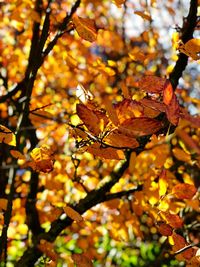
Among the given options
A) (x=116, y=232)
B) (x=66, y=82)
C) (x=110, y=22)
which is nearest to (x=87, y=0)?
(x=116, y=232)

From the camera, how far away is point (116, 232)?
3664 mm

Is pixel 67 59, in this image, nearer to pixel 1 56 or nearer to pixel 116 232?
pixel 116 232

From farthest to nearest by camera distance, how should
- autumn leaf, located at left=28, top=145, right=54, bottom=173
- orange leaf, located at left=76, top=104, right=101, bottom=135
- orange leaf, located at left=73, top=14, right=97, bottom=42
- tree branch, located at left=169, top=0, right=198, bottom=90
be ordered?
tree branch, located at left=169, top=0, right=198, bottom=90 → autumn leaf, located at left=28, top=145, right=54, bottom=173 → orange leaf, located at left=73, top=14, right=97, bottom=42 → orange leaf, located at left=76, top=104, right=101, bottom=135

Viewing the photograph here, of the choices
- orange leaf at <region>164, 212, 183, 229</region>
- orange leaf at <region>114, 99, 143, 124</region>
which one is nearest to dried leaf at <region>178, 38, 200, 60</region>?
orange leaf at <region>114, 99, 143, 124</region>

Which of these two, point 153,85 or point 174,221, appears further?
point 174,221

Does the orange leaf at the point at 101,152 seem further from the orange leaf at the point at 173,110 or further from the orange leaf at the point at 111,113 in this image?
the orange leaf at the point at 173,110

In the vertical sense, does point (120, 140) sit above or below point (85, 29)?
below

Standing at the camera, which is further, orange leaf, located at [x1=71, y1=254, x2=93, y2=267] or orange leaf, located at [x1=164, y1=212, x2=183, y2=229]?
orange leaf, located at [x1=164, y1=212, x2=183, y2=229]

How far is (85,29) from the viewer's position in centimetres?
183

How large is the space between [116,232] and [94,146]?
7.16ft

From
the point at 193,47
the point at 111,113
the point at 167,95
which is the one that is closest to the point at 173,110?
the point at 167,95

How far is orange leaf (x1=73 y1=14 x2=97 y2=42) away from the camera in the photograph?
1812 mm

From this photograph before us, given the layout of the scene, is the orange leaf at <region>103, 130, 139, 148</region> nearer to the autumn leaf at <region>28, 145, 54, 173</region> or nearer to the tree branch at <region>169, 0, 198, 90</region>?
the autumn leaf at <region>28, 145, 54, 173</region>

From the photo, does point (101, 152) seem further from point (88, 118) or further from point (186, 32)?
point (186, 32)
